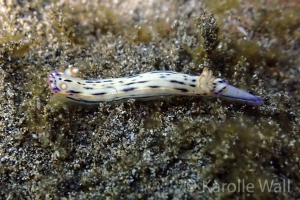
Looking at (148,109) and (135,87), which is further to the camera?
(148,109)

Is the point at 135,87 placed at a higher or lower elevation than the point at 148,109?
higher

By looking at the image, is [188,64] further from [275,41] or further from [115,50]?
[275,41]

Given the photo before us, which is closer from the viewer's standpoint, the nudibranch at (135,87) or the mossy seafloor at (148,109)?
the mossy seafloor at (148,109)

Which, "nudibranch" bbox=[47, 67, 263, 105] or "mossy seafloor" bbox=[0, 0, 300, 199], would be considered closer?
"mossy seafloor" bbox=[0, 0, 300, 199]
